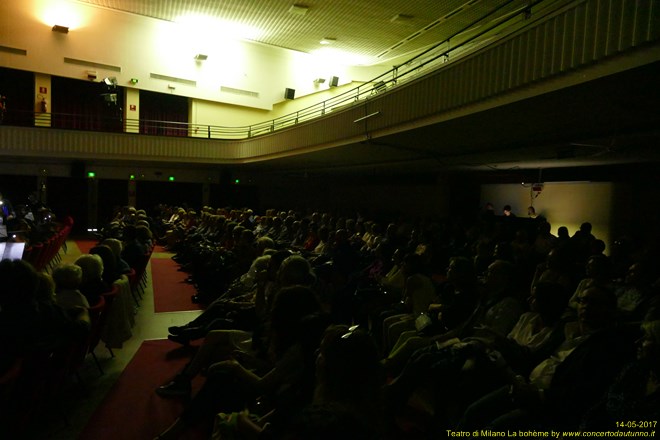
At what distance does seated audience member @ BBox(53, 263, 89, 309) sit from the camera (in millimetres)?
2893

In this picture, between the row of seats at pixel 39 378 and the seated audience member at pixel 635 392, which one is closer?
the seated audience member at pixel 635 392

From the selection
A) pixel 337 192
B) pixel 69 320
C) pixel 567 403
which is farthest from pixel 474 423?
pixel 337 192

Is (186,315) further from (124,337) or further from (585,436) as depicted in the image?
(585,436)

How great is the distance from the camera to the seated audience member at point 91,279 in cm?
321

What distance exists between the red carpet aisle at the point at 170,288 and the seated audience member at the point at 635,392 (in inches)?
188

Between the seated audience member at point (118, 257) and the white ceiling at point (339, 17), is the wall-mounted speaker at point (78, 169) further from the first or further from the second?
the seated audience member at point (118, 257)

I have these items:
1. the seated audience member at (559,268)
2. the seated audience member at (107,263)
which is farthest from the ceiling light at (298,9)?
the seated audience member at (559,268)

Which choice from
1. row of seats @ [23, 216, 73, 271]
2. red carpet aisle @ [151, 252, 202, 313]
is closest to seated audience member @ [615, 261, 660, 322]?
red carpet aisle @ [151, 252, 202, 313]

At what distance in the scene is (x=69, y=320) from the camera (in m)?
2.38

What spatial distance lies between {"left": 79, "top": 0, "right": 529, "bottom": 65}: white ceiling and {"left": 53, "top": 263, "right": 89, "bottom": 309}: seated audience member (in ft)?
35.5

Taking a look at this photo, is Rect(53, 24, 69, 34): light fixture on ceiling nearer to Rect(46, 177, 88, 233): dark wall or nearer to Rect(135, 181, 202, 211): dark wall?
Rect(46, 177, 88, 233): dark wall

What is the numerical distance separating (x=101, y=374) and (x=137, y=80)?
13.2 metres

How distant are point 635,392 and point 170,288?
619 cm

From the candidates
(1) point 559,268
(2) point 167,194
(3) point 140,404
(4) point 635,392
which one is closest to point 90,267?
(3) point 140,404
